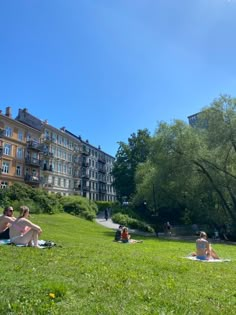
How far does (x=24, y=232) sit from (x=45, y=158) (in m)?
57.7

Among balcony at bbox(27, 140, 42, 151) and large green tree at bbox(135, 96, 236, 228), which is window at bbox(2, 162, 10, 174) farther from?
large green tree at bbox(135, 96, 236, 228)

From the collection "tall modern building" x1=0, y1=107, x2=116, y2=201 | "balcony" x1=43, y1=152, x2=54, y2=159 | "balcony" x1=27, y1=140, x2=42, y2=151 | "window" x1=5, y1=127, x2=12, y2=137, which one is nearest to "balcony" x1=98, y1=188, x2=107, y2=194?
"tall modern building" x1=0, y1=107, x2=116, y2=201

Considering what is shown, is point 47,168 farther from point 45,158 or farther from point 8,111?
point 8,111

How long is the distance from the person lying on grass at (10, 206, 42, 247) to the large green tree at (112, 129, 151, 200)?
60392 mm

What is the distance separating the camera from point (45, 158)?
216 feet

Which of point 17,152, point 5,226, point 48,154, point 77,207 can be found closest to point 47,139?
point 48,154

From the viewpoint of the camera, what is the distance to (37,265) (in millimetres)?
6359

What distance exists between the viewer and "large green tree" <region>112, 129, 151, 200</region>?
231 feet

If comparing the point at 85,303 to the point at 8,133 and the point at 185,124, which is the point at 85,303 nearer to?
the point at 185,124

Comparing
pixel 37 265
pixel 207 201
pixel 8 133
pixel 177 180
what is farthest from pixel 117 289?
pixel 8 133

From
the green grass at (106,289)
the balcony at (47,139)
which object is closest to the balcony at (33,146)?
the balcony at (47,139)

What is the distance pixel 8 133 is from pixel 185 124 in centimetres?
3503

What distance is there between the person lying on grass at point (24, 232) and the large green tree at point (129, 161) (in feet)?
198

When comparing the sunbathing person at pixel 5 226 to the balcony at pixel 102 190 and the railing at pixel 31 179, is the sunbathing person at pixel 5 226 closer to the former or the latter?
the railing at pixel 31 179
